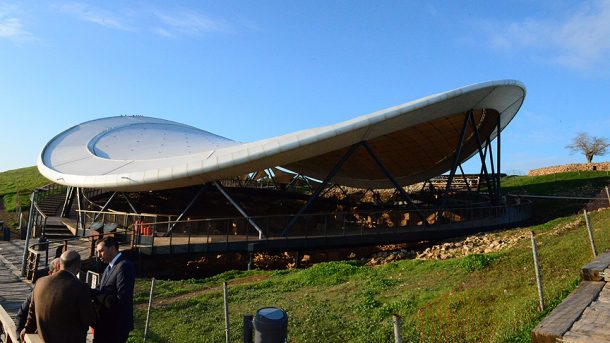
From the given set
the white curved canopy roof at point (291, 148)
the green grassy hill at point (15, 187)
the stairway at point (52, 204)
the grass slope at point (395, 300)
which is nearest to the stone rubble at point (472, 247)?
the grass slope at point (395, 300)

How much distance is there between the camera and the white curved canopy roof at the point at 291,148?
1579 centimetres

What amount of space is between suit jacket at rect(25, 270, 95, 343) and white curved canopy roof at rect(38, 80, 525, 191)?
36.3ft

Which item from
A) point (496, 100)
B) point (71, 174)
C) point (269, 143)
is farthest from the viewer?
point (496, 100)

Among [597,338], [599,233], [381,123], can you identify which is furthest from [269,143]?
[597,338]

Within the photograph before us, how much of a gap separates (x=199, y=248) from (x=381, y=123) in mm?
8797

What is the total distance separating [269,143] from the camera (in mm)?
15453

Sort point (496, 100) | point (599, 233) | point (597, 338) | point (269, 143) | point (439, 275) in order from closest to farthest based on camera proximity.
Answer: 1. point (597, 338)
2. point (439, 275)
3. point (599, 233)
4. point (269, 143)
5. point (496, 100)

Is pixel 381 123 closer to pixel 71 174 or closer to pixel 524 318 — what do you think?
pixel 524 318

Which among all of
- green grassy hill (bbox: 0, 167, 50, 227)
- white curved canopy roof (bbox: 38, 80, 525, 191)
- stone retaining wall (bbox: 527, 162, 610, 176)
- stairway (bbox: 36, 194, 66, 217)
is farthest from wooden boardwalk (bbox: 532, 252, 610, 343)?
stone retaining wall (bbox: 527, 162, 610, 176)

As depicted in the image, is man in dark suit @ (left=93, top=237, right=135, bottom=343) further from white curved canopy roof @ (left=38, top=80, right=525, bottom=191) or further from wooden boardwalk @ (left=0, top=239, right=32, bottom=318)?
white curved canopy roof @ (left=38, top=80, right=525, bottom=191)

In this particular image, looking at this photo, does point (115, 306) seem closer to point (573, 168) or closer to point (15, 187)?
point (573, 168)

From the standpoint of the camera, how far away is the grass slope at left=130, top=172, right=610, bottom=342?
5922 millimetres

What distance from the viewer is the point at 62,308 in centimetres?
433

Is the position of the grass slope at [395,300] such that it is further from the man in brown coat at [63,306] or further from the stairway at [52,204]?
the stairway at [52,204]
